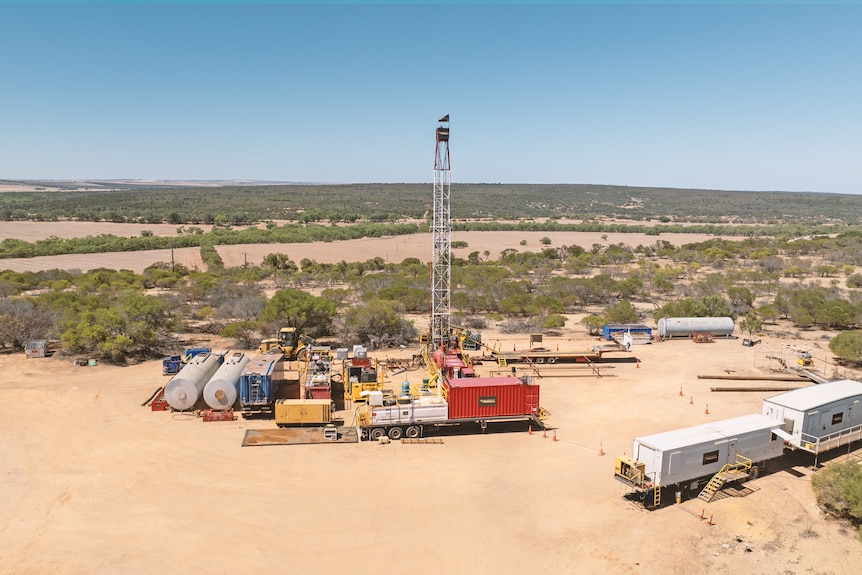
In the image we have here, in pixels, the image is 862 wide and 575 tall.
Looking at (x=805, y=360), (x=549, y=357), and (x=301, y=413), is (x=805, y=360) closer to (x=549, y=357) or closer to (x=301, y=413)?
(x=549, y=357)

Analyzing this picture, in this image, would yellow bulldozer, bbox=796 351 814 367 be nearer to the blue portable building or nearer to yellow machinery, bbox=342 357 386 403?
yellow machinery, bbox=342 357 386 403

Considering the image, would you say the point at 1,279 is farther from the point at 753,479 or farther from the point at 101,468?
the point at 753,479

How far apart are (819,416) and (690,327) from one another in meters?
18.6

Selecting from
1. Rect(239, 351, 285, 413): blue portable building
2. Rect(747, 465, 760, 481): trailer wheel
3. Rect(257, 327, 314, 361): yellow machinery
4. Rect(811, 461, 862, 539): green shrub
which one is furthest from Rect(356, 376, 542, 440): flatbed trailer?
Rect(257, 327, 314, 361): yellow machinery

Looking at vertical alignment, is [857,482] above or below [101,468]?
above

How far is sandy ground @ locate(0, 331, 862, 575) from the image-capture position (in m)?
14.3

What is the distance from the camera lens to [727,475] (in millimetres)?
17719

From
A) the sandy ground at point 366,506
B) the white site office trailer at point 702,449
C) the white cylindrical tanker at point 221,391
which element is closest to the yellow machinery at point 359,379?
the sandy ground at point 366,506

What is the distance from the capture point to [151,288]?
5462 centimetres

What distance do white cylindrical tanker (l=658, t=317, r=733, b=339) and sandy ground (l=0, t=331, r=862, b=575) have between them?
13434mm

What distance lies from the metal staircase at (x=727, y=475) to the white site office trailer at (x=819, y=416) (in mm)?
1858

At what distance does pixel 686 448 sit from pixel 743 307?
110ft

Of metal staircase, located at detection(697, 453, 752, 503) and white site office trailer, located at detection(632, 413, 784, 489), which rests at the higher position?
white site office trailer, located at detection(632, 413, 784, 489)

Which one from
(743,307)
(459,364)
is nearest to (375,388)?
(459,364)
